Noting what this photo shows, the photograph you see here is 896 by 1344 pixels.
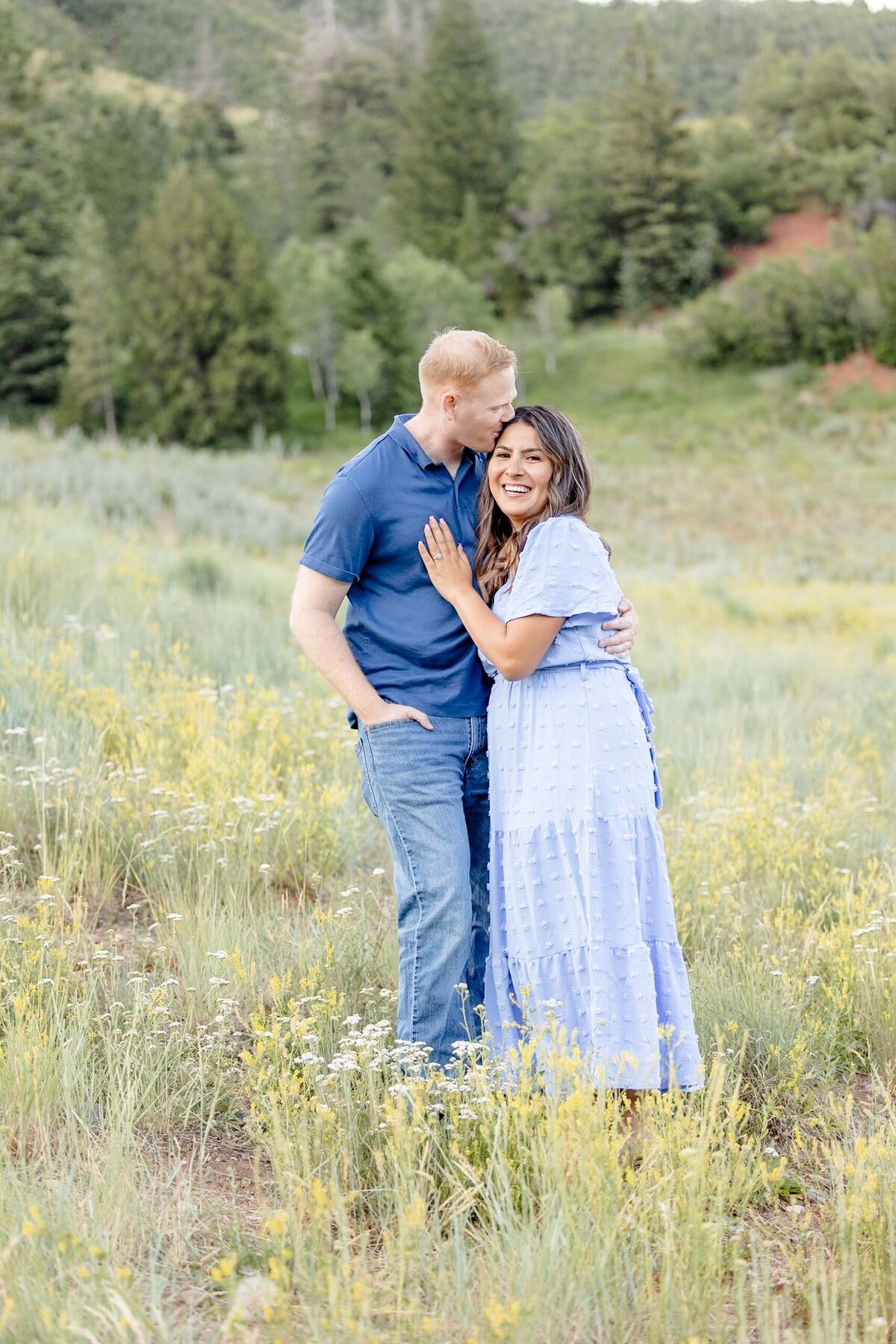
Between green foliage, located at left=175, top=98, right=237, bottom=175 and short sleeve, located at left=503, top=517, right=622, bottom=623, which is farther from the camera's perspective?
green foliage, located at left=175, top=98, right=237, bottom=175

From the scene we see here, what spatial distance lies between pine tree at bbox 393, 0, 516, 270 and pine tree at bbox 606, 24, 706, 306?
611 cm

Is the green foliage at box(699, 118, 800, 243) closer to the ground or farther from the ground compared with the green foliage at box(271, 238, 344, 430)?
farther from the ground

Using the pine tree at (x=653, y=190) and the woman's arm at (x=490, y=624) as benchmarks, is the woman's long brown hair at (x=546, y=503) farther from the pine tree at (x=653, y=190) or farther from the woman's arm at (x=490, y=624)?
the pine tree at (x=653, y=190)

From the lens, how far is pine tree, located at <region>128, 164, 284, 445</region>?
39.7 meters

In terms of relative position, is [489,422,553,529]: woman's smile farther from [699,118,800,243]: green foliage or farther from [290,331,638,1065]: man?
[699,118,800,243]: green foliage

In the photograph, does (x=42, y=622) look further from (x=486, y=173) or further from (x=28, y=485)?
(x=486, y=173)

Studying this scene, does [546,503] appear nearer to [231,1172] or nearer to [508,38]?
[231,1172]

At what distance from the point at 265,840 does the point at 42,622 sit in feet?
11.3

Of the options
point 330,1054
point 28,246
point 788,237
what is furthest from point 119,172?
point 330,1054

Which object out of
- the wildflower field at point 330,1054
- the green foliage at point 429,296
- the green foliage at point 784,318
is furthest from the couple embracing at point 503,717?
the green foliage at point 784,318

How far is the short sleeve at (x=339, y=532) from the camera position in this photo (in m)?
3.16

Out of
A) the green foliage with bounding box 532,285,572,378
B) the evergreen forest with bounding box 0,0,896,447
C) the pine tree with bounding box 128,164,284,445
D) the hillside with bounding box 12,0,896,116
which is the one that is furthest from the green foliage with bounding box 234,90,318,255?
the hillside with bounding box 12,0,896,116

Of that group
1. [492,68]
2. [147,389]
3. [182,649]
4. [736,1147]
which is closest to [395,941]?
[736,1147]

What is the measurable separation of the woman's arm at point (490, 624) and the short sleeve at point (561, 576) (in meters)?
0.03
